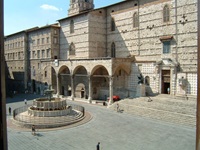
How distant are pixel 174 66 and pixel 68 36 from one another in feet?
68.8

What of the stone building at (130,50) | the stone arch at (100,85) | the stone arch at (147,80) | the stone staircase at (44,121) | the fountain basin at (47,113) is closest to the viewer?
the stone staircase at (44,121)

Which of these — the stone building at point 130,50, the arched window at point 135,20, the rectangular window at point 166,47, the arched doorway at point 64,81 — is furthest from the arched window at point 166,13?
the arched doorway at point 64,81

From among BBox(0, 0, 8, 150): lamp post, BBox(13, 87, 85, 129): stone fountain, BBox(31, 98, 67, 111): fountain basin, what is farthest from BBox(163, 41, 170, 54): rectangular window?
BBox(0, 0, 8, 150): lamp post

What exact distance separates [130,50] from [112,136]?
59.0ft

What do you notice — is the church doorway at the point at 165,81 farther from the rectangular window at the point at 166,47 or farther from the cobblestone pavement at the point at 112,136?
the cobblestone pavement at the point at 112,136

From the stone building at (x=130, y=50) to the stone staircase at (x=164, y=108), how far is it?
2076 mm

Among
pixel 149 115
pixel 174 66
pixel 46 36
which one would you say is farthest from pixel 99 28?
pixel 149 115

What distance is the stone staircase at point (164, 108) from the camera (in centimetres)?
2122

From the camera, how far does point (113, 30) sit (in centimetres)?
3541

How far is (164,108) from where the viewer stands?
23.7 metres

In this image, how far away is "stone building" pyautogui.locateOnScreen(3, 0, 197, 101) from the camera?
26078 mm

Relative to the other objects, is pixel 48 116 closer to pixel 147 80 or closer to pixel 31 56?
pixel 147 80

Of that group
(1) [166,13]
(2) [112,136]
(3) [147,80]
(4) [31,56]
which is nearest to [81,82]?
(3) [147,80]

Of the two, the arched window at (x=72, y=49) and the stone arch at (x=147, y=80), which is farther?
the arched window at (x=72, y=49)
